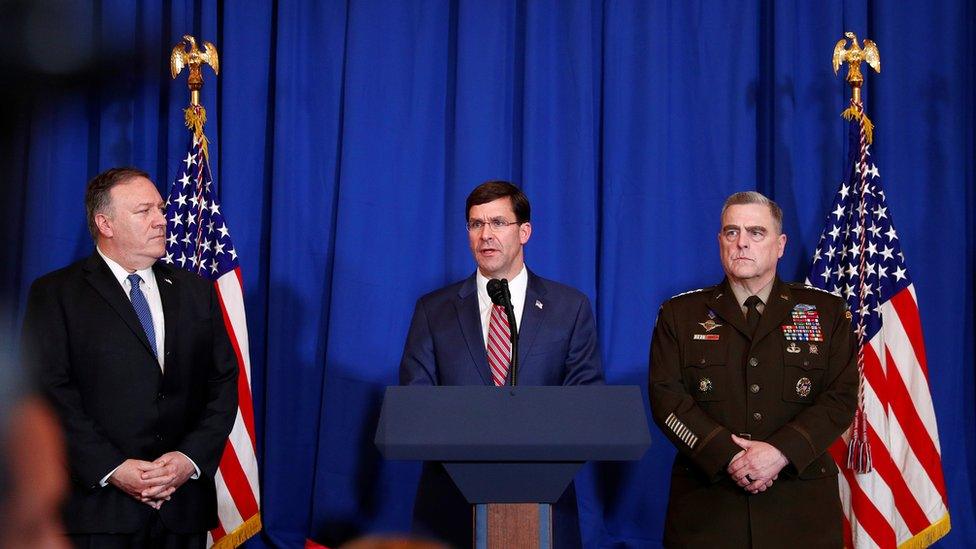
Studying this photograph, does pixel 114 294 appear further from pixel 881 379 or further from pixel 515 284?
pixel 881 379

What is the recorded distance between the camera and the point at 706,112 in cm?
438

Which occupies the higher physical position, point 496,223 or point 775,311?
point 496,223

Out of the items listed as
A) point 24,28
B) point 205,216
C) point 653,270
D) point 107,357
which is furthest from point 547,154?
point 24,28

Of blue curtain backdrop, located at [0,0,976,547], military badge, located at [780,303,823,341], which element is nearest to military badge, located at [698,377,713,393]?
military badge, located at [780,303,823,341]

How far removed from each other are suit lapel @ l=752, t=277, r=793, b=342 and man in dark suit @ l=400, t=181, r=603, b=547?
0.49m

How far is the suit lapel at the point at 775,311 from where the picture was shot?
9.50 ft

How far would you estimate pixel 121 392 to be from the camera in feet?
8.61

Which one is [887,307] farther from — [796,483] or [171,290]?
[171,290]

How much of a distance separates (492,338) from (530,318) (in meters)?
0.13

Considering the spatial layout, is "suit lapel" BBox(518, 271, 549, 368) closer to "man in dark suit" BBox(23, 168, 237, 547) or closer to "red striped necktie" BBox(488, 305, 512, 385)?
"red striped necktie" BBox(488, 305, 512, 385)

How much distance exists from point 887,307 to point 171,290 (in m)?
2.61

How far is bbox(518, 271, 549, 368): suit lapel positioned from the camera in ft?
9.30

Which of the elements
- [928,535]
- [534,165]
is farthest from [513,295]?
[928,535]

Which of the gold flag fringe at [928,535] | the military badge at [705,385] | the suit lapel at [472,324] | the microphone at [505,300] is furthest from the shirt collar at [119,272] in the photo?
the gold flag fringe at [928,535]
